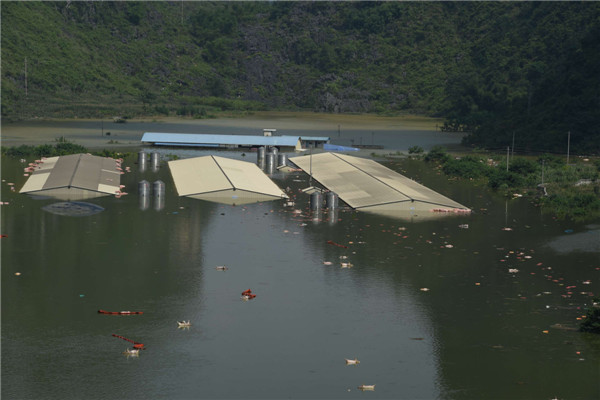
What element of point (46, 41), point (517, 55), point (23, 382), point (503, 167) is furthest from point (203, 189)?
point (46, 41)

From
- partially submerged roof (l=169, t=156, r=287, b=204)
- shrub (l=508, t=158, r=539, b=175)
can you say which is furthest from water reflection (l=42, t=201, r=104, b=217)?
shrub (l=508, t=158, r=539, b=175)

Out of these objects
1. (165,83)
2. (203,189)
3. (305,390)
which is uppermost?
(165,83)

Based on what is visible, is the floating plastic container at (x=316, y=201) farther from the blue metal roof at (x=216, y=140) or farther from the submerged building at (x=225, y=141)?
the blue metal roof at (x=216, y=140)

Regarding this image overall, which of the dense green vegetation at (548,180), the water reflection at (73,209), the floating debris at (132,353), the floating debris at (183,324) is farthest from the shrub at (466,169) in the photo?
the floating debris at (132,353)

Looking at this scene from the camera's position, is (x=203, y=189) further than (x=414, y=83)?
No

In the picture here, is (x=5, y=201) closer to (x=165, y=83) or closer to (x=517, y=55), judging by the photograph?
(x=517, y=55)

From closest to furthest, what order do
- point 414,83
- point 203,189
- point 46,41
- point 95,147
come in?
point 203,189, point 95,147, point 46,41, point 414,83

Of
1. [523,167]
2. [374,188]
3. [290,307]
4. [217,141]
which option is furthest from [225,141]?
[290,307]

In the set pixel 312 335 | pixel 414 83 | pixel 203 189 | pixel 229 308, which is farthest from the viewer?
pixel 414 83

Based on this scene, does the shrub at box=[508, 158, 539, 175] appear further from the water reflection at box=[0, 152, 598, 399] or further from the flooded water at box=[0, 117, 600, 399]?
the water reflection at box=[0, 152, 598, 399]
